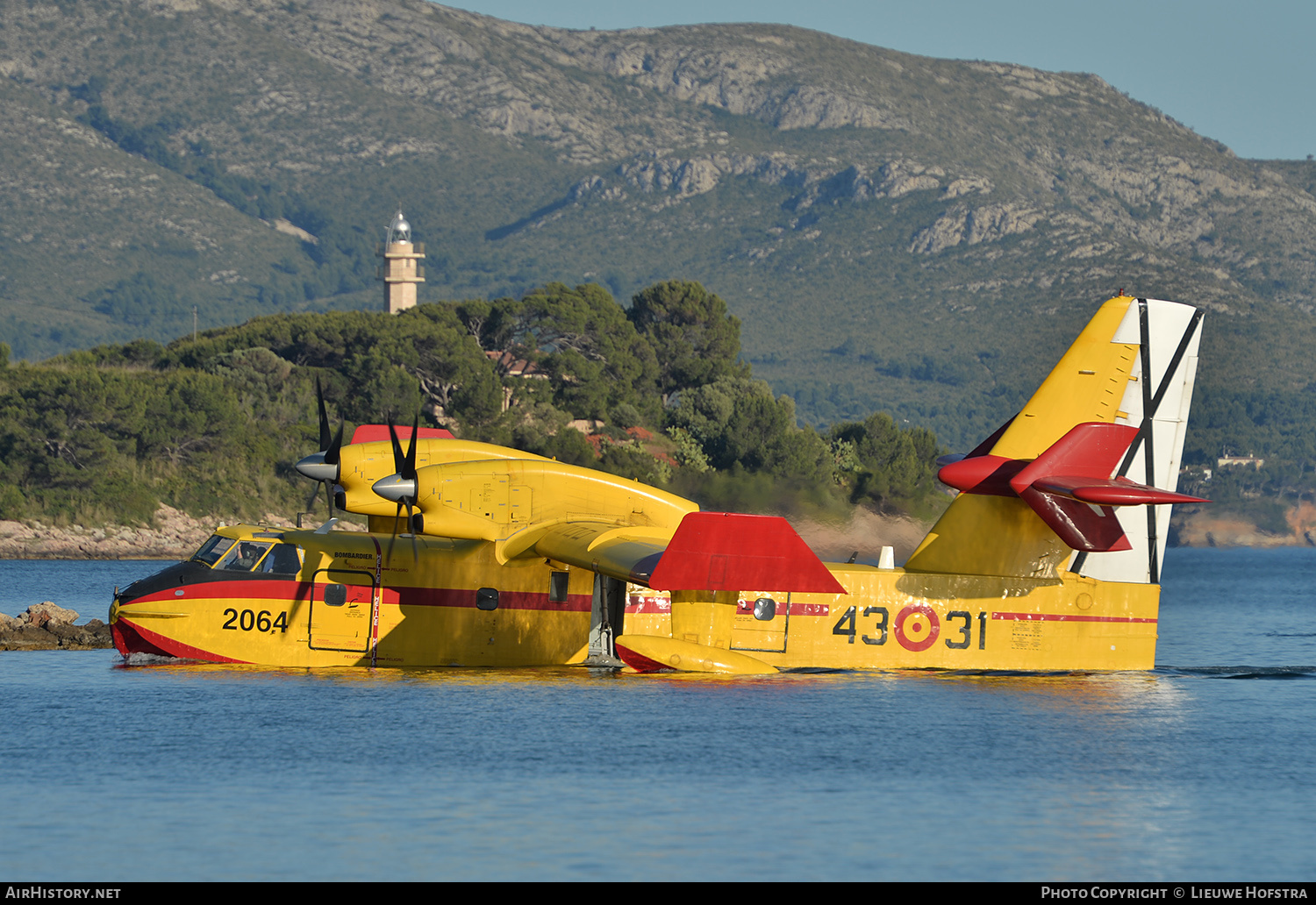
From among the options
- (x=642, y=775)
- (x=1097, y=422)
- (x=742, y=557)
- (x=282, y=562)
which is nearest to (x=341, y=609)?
(x=282, y=562)

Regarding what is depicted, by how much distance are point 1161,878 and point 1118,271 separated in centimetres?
18590

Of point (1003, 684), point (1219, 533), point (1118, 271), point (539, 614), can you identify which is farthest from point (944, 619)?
point (1118, 271)

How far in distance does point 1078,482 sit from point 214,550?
15.9 m

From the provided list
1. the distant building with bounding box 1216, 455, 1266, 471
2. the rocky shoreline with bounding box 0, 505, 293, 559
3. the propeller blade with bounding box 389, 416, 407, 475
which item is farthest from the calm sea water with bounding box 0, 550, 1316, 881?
the distant building with bounding box 1216, 455, 1266, 471

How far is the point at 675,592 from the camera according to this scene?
93.6ft

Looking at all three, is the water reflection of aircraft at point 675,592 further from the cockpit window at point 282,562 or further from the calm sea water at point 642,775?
the calm sea water at point 642,775

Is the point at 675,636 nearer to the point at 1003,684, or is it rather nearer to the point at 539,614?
the point at 539,614

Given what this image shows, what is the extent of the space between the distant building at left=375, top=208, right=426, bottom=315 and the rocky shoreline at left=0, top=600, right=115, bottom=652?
328 feet

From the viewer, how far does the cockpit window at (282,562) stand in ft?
93.5

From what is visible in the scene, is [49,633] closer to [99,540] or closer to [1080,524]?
[1080,524]

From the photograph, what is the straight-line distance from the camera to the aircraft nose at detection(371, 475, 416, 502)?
87.9 feet

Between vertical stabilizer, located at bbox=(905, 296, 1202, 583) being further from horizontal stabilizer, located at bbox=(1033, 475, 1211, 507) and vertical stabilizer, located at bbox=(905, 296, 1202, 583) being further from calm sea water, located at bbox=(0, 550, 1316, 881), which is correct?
calm sea water, located at bbox=(0, 550, 1316, 881)

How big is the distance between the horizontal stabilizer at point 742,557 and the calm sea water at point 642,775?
2.58 meters

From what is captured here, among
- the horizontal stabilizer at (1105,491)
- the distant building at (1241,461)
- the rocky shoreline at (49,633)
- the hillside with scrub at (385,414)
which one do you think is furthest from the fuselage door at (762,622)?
the distant building at (1241,461)
